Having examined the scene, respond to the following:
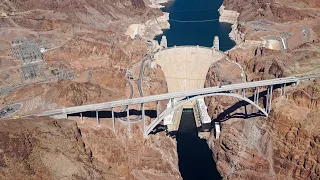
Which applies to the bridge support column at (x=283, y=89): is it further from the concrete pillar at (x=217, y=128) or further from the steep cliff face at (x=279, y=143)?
the concrete pillar at (x=217, y=128)

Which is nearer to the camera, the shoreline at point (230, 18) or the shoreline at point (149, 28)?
the shoreline at point (149, 28)

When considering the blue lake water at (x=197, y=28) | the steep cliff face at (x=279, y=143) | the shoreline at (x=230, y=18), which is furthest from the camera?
the shoreline at (x=230, y=18)

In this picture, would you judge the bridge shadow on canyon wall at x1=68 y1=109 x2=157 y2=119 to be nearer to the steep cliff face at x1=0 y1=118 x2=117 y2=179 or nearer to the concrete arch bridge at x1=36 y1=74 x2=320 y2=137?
the concrete arch bridge at x1=36 y1=74 x2=320 y2=137

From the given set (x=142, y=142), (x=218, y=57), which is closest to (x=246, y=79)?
(x=218, y=57)

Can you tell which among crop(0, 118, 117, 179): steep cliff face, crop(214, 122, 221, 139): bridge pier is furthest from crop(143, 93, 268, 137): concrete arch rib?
crop(0, 118, 117, 179): steep cliff face

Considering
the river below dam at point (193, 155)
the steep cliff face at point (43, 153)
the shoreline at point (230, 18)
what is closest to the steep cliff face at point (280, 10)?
the shoreline at point (230, 18)

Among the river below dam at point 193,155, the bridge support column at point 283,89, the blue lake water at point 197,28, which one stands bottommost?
the river below dam at point 193,155
